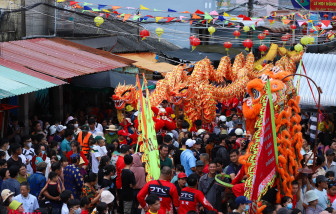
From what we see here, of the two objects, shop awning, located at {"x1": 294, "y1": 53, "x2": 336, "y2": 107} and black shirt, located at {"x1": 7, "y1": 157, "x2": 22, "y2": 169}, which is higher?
shop awning, located at {"x1": 294, "y1": 53, "x2": 336, "y2": 107}

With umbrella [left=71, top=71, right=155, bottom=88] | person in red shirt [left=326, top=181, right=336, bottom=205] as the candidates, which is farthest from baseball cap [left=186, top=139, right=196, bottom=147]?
umbrella [left=71, top=71, right=155, bottom=88]

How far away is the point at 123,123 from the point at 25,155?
3105 mm

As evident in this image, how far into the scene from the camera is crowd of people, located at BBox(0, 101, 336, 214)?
27.5 feet

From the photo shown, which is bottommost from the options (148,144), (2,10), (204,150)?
(204,150)

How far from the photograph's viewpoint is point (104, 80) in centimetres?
1775

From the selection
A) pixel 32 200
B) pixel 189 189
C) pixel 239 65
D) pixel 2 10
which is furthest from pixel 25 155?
pixel 239 65

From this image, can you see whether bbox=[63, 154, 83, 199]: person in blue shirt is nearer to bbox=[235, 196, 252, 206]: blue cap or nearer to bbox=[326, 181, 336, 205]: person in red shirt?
bbox=[235, 196, 252, 206]: blue cap

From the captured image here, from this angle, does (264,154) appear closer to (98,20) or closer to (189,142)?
(189,142)

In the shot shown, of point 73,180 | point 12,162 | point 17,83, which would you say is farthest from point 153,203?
point 17,83

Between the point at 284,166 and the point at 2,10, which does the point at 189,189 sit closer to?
the point at 284,166

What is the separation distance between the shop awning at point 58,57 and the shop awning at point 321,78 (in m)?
5.05

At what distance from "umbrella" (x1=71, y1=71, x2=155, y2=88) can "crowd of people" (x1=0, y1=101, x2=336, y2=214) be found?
4.88 m

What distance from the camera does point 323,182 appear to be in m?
9.16

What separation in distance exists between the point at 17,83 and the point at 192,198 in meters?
6.03
